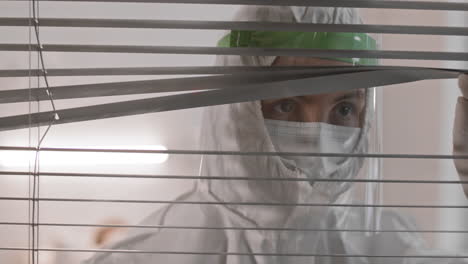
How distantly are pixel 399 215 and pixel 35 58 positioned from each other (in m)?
0.54

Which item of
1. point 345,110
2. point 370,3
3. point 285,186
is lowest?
point 285,186

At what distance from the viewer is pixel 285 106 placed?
33.5 inches

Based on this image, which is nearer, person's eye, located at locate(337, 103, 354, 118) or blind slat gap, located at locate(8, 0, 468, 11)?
blind slat gap, located at locate(8, 0, 468, 11)

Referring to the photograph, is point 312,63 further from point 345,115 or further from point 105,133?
point 105,133

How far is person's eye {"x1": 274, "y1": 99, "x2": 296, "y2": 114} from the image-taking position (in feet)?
2.76

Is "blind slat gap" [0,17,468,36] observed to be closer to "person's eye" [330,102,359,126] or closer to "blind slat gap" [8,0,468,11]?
"blind slat gap" [8,0,468,11]

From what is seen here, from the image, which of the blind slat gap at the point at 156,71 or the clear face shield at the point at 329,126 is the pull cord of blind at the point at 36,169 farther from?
the clear face shield at the point at 329,126

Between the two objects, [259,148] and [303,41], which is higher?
[303,41]

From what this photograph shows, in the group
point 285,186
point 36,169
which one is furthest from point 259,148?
point 36,169

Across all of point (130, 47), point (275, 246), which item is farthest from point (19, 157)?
point (275, 246)

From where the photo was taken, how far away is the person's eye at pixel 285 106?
0.84 meters

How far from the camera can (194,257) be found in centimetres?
89

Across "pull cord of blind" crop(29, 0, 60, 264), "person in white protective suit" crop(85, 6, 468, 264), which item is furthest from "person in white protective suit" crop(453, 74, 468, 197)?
"pull cord of blind" crop(29, 0, 60, 264)

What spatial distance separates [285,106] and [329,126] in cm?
7
